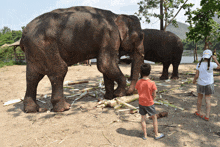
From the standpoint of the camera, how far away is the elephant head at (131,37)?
4.32 metres

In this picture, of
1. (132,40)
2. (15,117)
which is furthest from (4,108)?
(132,40)

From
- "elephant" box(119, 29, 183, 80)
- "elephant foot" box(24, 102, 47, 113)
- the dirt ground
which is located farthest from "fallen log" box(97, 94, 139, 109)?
"elephant" box(119, 29, 183, 80)

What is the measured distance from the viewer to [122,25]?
170 inches

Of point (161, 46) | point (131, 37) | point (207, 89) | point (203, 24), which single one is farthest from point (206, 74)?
point (203, 24)

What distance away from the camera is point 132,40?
4434mm

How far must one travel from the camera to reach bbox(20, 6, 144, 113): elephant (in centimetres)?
361

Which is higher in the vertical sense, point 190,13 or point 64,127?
point 190,13

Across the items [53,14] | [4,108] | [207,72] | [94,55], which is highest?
[53,14]

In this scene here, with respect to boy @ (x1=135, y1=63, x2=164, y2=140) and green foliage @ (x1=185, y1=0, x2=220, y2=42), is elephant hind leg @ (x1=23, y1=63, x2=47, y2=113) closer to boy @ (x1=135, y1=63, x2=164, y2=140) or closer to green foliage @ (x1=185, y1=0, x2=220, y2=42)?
boy @ (x1=135, y1=63, x2=164, y2=140)

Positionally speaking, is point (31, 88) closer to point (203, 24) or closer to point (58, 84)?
point (58, 84)

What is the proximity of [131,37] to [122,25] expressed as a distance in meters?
0.41

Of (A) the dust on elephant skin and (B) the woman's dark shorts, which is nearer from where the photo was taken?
(B) the woman's dark shorts

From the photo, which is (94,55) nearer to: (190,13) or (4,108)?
(4,108)

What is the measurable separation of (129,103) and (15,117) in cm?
288
